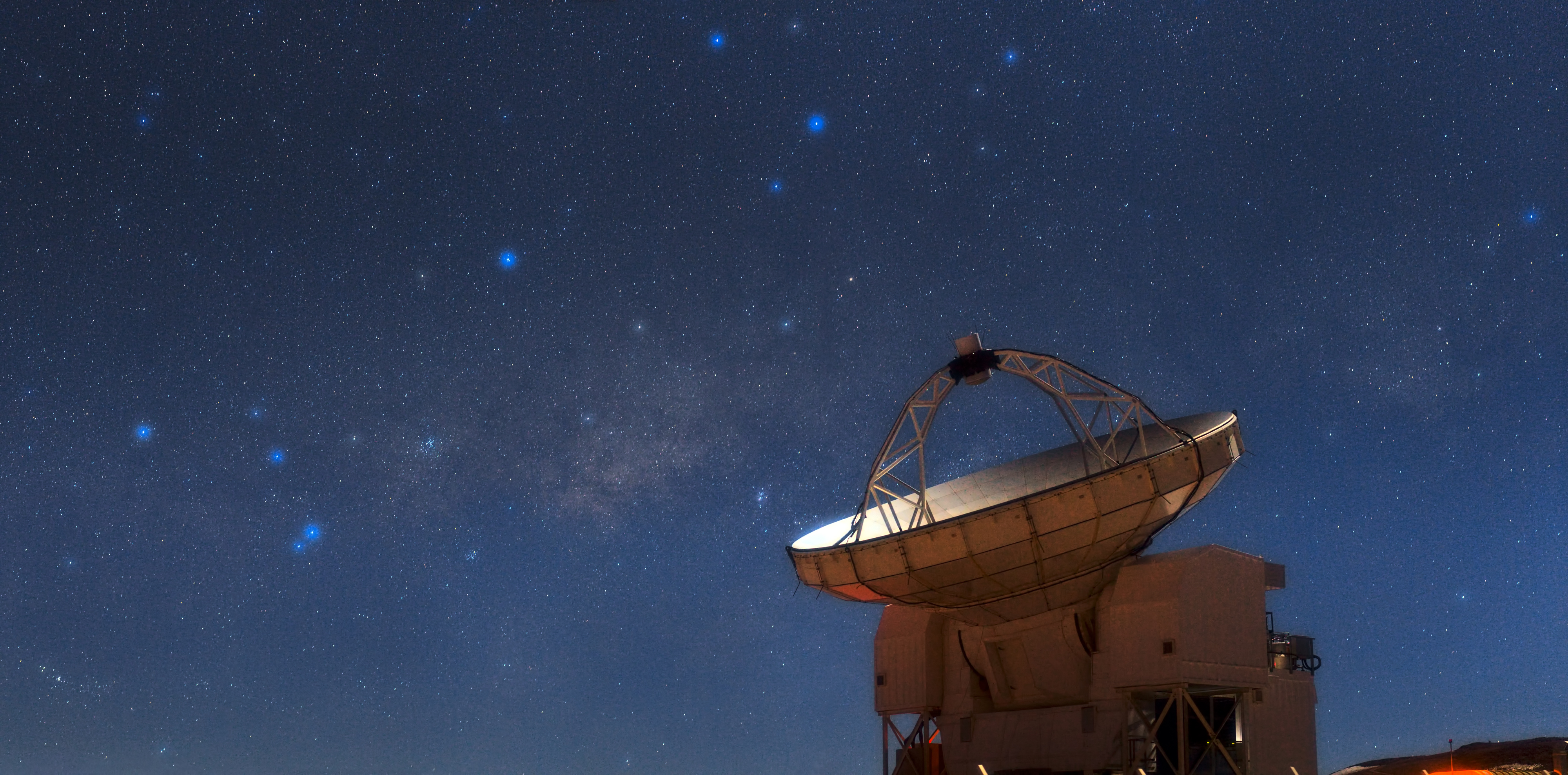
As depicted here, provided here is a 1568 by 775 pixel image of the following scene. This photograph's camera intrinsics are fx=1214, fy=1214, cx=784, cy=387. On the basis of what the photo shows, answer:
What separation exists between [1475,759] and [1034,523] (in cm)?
1761

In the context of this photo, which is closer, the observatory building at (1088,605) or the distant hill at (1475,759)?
the observatory building at (1088,605)

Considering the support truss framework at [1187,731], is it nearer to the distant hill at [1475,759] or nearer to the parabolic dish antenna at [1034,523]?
the parabolic dish antenna at [1034,523]

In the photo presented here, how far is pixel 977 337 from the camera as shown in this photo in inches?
946

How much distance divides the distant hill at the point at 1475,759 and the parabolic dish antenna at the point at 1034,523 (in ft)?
38.1

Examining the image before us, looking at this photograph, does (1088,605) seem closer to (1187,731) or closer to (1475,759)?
(1187,731)

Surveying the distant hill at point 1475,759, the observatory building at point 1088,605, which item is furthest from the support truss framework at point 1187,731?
the distant hill at point 1475,759

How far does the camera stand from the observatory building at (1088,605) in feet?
73.7

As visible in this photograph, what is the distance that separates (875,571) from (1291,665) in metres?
11.5

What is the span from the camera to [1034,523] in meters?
22.3

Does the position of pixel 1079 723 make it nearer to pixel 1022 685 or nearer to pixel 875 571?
pixel 1022 685


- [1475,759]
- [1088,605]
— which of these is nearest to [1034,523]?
[1088,605]

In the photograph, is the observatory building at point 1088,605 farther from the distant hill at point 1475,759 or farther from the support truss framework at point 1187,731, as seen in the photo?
the distant hill at point 1475,759

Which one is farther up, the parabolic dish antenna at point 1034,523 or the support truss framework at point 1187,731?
the parabolic dish antenna at point 1034,523

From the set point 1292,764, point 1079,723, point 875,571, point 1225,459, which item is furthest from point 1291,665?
point 875,571
